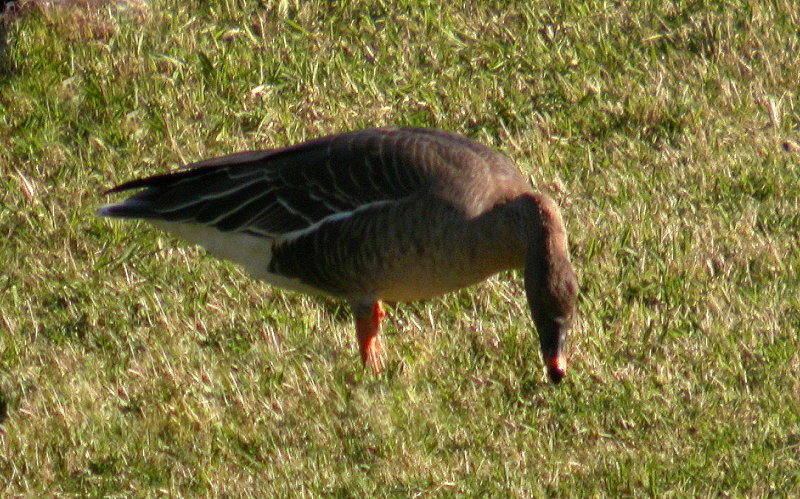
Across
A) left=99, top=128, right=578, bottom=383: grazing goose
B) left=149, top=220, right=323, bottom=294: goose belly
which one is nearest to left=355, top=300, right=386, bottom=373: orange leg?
left=99, top=128, right=578, bottom=383: grazing goose

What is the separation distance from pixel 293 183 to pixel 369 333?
2.44 feet

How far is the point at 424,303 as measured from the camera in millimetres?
6594

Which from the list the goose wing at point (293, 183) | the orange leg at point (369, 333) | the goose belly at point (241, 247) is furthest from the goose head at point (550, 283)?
the goose belly at point (241, 247)

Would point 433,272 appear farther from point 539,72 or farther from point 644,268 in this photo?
point 539,72

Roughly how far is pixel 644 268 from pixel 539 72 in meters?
2.12

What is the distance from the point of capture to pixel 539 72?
8469mm

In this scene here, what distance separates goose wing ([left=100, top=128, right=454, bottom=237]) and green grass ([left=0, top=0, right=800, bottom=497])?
1.64 ft

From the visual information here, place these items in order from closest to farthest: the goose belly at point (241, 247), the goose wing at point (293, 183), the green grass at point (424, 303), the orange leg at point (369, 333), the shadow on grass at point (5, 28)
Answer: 1. the green grass at point (424, 303)
2. the goose wing at point (293, 183)
3. the orange leg at point (369, 333)
4. the goose belly at point (241, 247)
5. the shadow on grass at point (5, 28)

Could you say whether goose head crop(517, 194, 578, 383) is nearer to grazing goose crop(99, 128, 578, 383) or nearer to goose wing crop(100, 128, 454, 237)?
grazing goose crop(99, 128, 578, 383)

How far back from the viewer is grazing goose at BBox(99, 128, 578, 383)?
17.9 ft

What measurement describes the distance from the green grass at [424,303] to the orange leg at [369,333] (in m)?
0.08

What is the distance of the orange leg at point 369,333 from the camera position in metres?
6.04

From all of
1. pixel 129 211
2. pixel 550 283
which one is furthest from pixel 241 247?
pixel 550 283

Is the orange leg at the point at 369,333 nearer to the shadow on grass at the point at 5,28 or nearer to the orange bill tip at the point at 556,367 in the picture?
the orange bill tip at the point at 556,367
